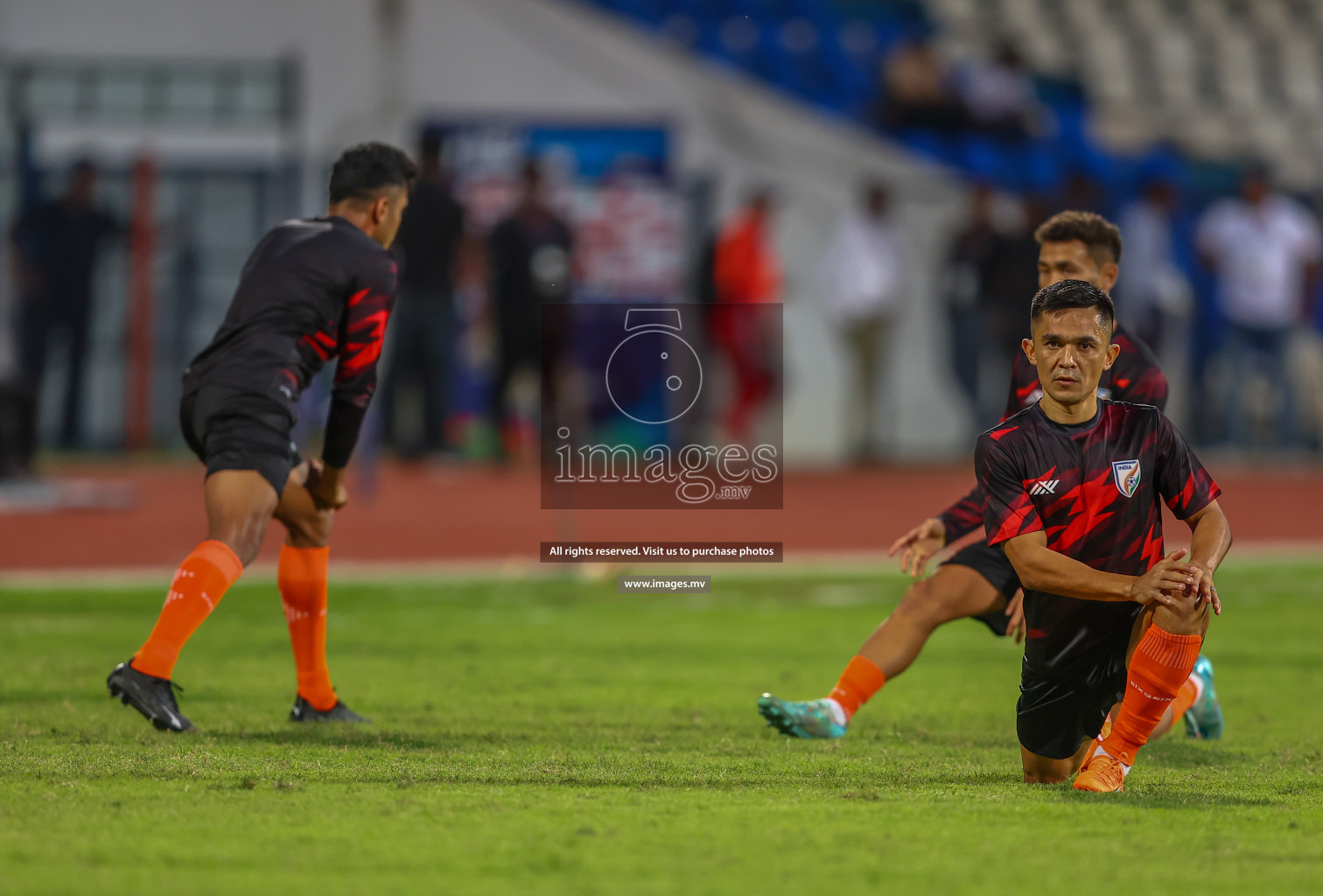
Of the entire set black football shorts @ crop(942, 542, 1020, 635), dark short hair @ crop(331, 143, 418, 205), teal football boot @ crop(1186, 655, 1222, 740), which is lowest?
teal football boot @ crop(1186, 655, 1222, 740)

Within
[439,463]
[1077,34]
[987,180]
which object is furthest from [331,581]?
[1077,34]

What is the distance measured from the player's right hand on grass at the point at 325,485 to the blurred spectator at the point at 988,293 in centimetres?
1016

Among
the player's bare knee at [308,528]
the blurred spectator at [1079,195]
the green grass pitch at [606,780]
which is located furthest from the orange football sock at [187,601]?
the blurred spectator at [1079,195]

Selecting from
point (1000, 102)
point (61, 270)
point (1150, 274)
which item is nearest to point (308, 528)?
point (61, 270)

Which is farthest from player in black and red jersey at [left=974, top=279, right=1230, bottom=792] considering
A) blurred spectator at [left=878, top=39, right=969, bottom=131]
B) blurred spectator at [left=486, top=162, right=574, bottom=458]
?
blurred spectator at [left=878, top=39, right=969, bottom=131]

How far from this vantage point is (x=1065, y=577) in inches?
169

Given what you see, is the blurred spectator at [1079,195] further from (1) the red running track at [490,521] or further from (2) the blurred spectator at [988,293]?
(1) the red running track at [490,521]

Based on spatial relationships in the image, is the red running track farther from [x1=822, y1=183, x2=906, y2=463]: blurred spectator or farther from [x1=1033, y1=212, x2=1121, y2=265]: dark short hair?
[x1=1033, y1=212, x2=1121, y2=265]: dark short hair

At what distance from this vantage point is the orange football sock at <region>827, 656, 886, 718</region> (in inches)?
211

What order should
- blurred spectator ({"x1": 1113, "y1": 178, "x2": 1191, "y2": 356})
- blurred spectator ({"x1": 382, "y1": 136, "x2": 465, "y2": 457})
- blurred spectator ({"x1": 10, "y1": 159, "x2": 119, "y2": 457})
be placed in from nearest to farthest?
blurred spectator ({"x1": 382, "y1": 136, "x2": 465, "y2": 457}) → blurred spectator ({"x1": 10, "y1": 159, "x2": 119, "y2": 457}) → blurred spectator ({"x1": 1113, "y1": 178, "x2": 1191, "y2": 356})

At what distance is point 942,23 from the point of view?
21.3 metres

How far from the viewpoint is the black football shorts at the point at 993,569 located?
17.5ft

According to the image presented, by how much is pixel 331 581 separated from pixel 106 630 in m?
2.31

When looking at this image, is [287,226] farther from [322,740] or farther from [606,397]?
[606,397]
